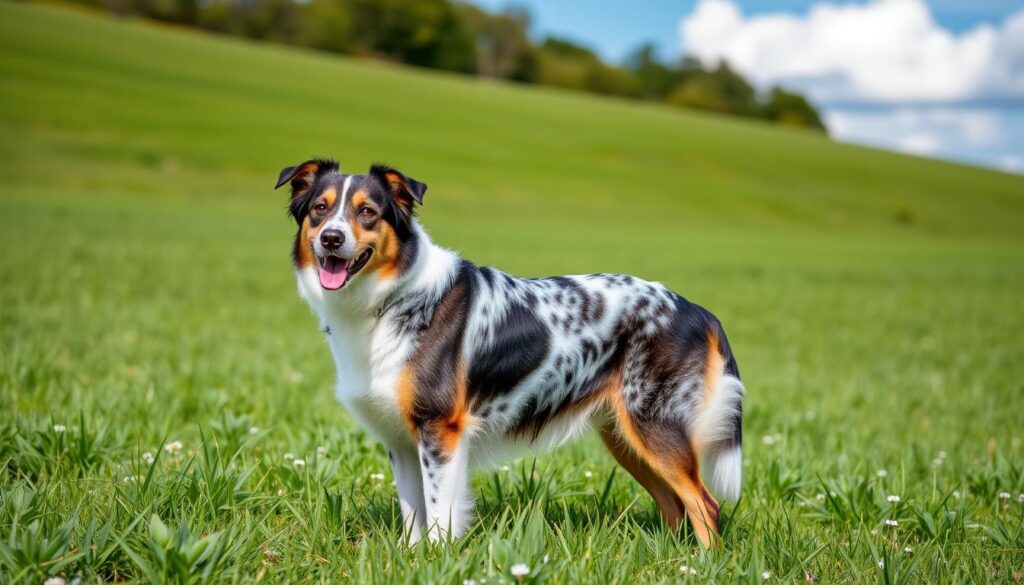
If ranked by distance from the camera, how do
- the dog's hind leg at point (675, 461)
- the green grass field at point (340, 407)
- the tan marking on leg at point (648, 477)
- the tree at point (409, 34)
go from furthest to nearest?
the tree at point (409, 34) → the tan marking on leg at point (648, 477) → the dog's hind leg at point (675, 461) → the green grass field at point (340, 407)

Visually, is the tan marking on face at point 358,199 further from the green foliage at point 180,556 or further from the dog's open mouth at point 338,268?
the green foliage at point 180,556

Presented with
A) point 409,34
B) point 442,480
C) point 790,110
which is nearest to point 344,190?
point 442,480

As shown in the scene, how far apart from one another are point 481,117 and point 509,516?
65.4 metres

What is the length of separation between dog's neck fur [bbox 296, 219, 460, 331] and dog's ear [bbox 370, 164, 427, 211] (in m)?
0.17

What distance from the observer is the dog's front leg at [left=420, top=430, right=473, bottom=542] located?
3994mm

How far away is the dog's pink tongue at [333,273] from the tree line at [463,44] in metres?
98.6

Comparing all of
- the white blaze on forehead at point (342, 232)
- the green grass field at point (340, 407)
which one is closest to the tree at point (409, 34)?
the green grass field at point (340, 407)

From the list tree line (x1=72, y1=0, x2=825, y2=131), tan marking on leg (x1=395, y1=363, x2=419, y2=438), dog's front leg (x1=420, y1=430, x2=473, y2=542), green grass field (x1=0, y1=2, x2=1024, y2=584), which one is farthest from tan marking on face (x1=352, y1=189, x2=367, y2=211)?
tree line (x1=72, y1=0, x2=825, y2=131)

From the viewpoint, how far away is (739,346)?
12.8m

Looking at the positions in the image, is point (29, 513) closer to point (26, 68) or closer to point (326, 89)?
point (26, 68)

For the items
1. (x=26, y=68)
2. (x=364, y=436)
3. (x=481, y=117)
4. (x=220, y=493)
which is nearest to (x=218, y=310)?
(x=364, y=436)

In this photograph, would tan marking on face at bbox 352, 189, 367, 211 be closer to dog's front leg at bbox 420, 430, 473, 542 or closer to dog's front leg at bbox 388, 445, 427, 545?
dog's front leg at bbox 420, 430, 473, 542

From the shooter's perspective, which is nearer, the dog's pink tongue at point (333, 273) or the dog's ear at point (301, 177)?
the dog's pink tongue at point (333, 273)

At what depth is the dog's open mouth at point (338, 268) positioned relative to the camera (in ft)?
13.0
